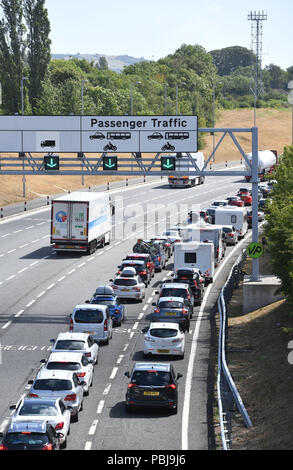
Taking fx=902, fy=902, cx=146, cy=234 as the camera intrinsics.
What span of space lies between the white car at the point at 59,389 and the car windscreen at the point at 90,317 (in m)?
9.25

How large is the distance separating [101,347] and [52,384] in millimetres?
10097

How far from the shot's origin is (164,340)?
34.8 metres

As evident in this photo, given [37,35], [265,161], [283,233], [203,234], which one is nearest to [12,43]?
[37,35]

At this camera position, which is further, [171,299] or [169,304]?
[171,299]

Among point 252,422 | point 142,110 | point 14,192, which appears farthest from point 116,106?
point 252,422

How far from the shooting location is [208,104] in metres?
177

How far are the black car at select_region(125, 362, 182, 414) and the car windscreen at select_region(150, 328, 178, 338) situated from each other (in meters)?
6.74

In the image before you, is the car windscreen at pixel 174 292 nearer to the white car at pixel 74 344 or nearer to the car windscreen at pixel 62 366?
the white car at pixel 74 344

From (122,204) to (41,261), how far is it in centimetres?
3126

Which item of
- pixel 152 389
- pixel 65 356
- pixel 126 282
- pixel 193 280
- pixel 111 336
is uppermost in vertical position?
pixel 193 280

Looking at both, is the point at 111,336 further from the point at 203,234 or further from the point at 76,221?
the point at 76,221

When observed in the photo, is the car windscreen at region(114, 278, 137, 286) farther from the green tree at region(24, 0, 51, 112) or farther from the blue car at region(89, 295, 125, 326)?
the green tree at region(24, 0, 51, 112)

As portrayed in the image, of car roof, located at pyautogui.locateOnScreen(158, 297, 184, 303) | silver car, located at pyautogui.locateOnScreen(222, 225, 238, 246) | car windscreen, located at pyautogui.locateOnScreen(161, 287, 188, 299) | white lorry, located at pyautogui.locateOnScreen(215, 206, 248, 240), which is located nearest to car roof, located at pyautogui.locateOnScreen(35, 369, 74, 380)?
car roof, located at pyautogui.locateOnScreen(158, 297, 184, 303)

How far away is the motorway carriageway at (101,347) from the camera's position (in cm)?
2650
